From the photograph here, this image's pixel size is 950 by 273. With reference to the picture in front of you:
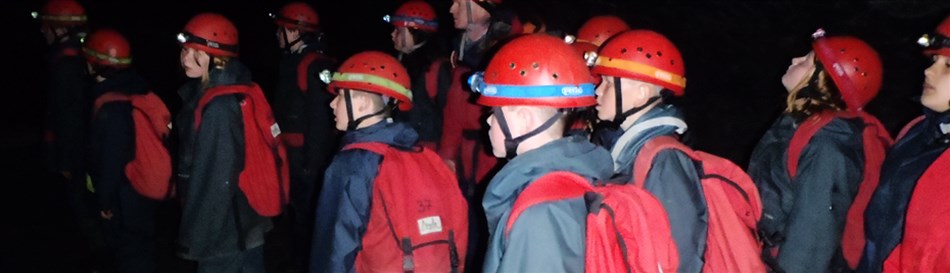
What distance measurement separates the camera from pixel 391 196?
121 inches

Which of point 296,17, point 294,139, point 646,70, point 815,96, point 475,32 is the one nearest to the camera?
point 646,70

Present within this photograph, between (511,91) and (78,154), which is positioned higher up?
(511,91)

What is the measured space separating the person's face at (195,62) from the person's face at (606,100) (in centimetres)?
233

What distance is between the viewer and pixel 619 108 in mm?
2906

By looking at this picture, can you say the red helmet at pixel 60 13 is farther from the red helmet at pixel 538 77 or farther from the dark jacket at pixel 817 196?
the dark jacket at pixel 817 196

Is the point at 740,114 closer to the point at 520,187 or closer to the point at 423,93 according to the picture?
the point at 423,93

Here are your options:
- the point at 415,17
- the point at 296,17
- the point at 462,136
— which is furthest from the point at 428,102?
the point at 296,17

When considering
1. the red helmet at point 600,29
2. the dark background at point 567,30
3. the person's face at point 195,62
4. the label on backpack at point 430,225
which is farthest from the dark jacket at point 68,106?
the red helmet at point 600,29

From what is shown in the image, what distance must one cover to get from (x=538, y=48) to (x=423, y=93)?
3020 millimetres

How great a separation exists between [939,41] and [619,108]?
56.4 inches

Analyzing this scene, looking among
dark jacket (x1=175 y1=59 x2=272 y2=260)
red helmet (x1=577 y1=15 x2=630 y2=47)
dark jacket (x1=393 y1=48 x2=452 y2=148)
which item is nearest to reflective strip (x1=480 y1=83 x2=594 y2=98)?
dark jacket (x1=175 y1=59 x2=272 y2=260)

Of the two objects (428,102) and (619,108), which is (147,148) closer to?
(428,102)

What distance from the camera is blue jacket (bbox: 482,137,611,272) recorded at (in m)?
1.95

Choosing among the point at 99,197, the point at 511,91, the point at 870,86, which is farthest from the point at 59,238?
the point at 870,86
